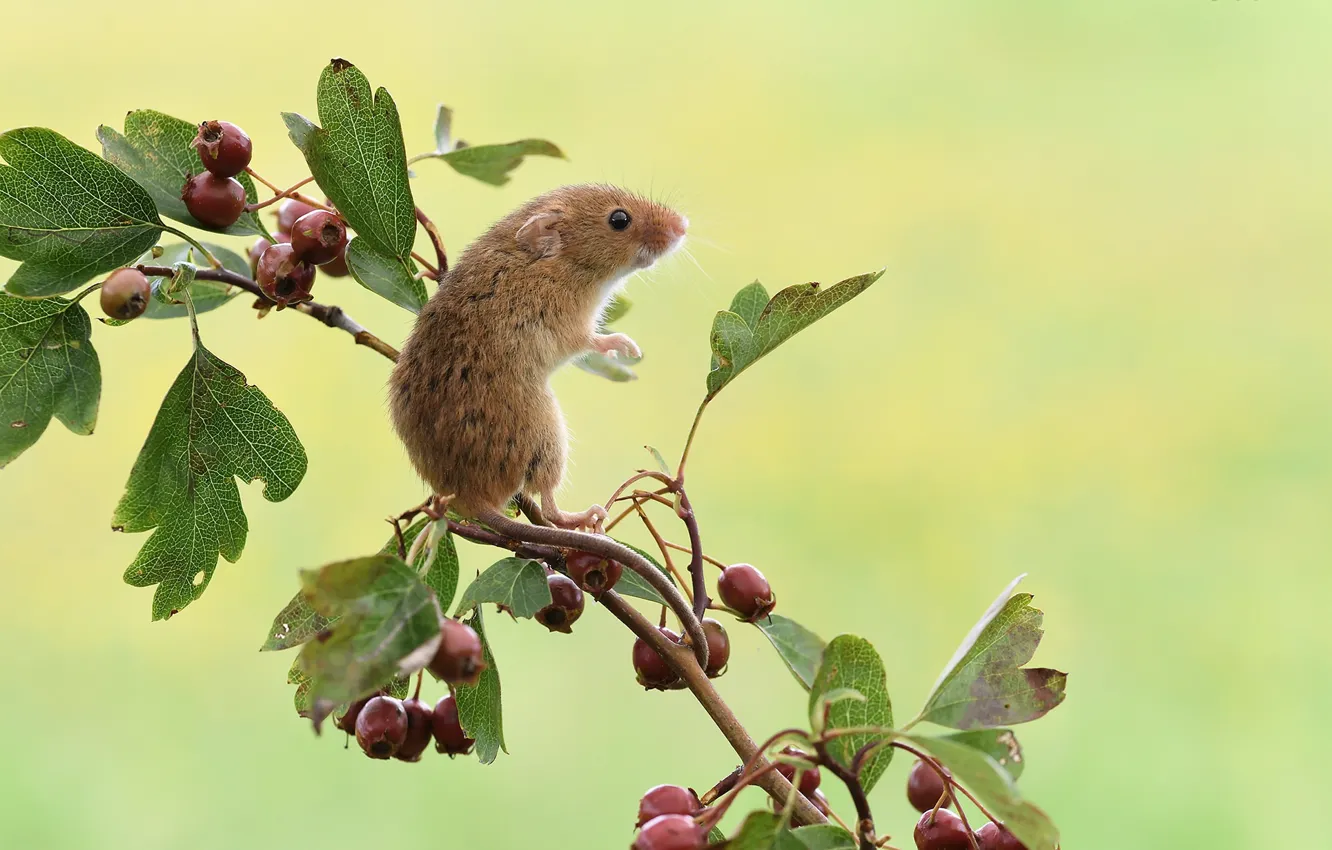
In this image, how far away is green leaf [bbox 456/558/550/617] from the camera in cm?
98

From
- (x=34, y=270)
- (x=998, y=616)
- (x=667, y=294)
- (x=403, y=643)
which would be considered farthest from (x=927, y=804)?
(x=667, y=294)

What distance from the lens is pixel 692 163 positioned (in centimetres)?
431

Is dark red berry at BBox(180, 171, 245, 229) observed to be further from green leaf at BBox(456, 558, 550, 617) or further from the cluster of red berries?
the cluster of red berries

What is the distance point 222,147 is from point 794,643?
65cm

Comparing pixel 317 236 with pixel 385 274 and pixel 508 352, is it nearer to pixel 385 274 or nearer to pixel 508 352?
pixel 385 274

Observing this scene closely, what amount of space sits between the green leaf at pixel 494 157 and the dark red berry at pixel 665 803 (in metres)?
0.56

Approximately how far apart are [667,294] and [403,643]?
3.25m

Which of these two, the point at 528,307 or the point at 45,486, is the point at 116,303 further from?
the point at 45,486

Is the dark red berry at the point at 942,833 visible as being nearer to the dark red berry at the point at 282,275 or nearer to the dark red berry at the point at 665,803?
the dark red berry at the point at 665,803

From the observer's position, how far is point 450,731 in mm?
1080

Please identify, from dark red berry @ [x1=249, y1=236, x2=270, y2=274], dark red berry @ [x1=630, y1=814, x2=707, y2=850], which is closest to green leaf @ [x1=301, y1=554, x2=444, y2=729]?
dark red berry @ [x1=630, y1=814, x2=707, y2=850]

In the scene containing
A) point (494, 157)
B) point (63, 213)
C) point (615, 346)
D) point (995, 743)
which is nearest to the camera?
point (995, 743)

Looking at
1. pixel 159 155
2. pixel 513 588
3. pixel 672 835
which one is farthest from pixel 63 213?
pixel 672 835

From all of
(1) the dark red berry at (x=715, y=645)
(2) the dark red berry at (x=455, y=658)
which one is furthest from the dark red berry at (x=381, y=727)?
(2) the dark red berry at (x=455, y=658)
